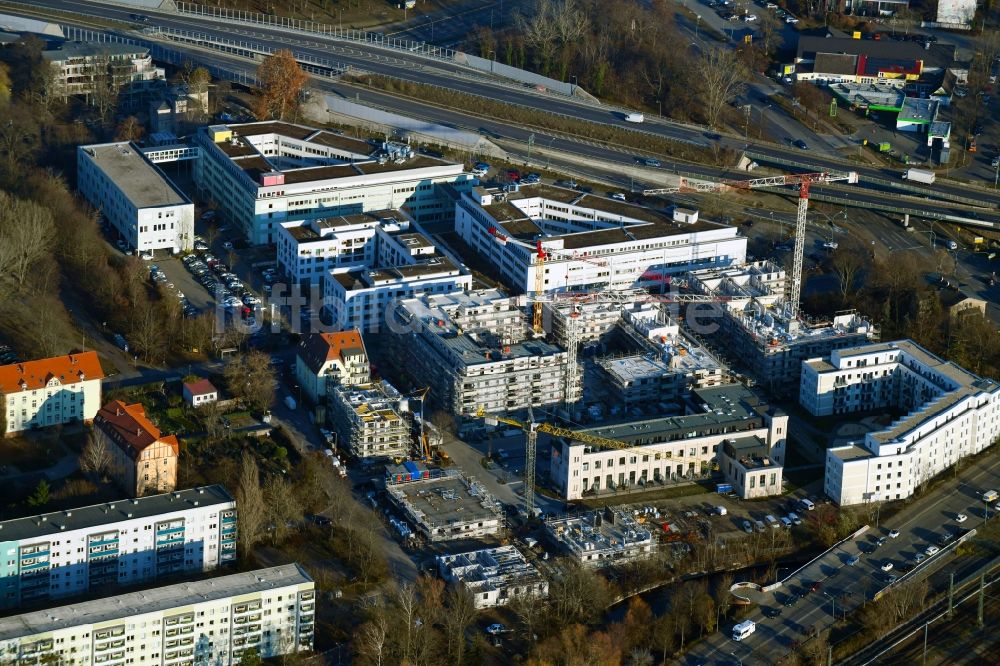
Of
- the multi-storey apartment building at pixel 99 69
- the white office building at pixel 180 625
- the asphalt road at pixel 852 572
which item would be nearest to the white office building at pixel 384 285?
the white office building at pixel 180 625

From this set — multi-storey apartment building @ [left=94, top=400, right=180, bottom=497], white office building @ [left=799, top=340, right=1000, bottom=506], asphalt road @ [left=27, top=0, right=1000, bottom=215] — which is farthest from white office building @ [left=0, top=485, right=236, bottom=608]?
asphalt road @ [left=27, top=0, right=1000, bottom=215]

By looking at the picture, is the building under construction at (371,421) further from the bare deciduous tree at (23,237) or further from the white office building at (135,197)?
the white office building at (135,197)

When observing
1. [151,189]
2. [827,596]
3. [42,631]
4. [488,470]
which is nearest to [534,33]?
[151,189]

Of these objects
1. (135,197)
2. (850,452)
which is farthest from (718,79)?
(850,452)

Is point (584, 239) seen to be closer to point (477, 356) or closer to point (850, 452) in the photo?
point (477, 356)

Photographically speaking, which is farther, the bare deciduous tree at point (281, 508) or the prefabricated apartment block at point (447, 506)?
the prefabricated apartment block at point (447, 506)

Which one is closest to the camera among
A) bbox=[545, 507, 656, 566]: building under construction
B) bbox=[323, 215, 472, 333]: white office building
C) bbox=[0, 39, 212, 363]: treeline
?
bbox=[545, 507, 656, 566]: building under construction

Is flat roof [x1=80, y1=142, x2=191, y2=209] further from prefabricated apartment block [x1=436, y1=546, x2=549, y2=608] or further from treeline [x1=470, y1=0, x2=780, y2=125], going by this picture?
prefabricated apartment block [x1=436, y1=546, x2=549, y2=608]
